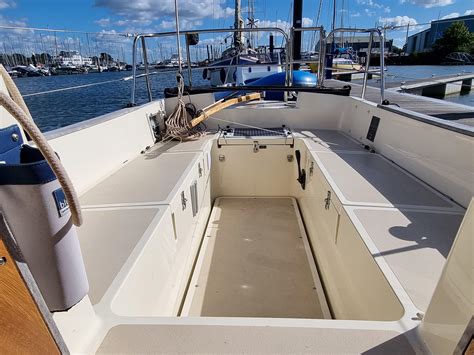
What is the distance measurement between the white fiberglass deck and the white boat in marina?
11 millimetres

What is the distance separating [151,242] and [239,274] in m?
0.77

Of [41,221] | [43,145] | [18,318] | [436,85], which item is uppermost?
[43,145]

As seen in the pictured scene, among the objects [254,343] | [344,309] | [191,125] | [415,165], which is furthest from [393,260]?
[191,125]

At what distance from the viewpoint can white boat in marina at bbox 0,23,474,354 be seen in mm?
596

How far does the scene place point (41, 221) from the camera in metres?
0.56

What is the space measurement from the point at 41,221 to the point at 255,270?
1.47m

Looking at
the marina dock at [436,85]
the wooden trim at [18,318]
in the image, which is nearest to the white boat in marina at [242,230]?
the wooden trim at [18,318]

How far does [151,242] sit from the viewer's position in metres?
1.24

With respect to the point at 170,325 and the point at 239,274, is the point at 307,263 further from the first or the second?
the point at 170,325

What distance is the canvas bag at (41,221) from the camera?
1.75 ft

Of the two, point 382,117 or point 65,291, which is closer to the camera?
point 65,291

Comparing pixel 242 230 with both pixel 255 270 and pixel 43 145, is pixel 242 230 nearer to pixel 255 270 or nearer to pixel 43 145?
pixel 255 270

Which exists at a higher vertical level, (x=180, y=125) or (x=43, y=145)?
(x=43, y=145)

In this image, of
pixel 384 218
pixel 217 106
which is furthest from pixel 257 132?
pixel 384 218
